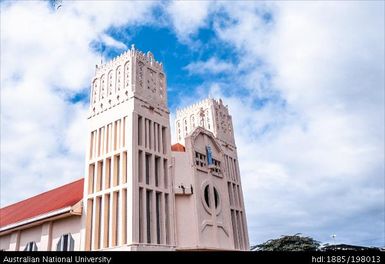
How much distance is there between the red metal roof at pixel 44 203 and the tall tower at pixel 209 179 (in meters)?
7.41

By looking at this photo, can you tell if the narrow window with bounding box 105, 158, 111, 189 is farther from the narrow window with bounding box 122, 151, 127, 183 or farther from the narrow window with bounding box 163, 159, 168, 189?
the narrow window with bounding box 163, 159, 168, 189

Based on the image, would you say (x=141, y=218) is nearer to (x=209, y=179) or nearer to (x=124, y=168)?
(x=124, y=168)

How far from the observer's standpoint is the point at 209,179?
26641mm

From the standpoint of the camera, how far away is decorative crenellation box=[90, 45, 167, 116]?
78.8 feet

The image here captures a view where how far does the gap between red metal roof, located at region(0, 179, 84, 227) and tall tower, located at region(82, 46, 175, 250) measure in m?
2.74

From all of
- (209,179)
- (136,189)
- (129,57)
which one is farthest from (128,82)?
(209,179)

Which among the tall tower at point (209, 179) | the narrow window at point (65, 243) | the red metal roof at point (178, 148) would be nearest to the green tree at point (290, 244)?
the tall tower at point (209, 179)

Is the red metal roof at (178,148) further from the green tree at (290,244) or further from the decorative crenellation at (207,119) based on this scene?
the green tree at (290,244)

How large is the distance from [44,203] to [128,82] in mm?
12309

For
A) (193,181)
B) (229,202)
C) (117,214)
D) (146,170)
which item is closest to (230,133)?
(229,202)

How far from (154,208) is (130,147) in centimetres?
403

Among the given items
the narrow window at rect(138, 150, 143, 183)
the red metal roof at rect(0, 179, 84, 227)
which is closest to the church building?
the narrow window at rect(138, 150, 143, 183)

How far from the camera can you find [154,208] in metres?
21.7

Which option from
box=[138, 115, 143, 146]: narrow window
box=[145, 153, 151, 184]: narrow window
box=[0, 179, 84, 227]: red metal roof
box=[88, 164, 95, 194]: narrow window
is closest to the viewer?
box=[145, 153, 151, 184]: narrow window
